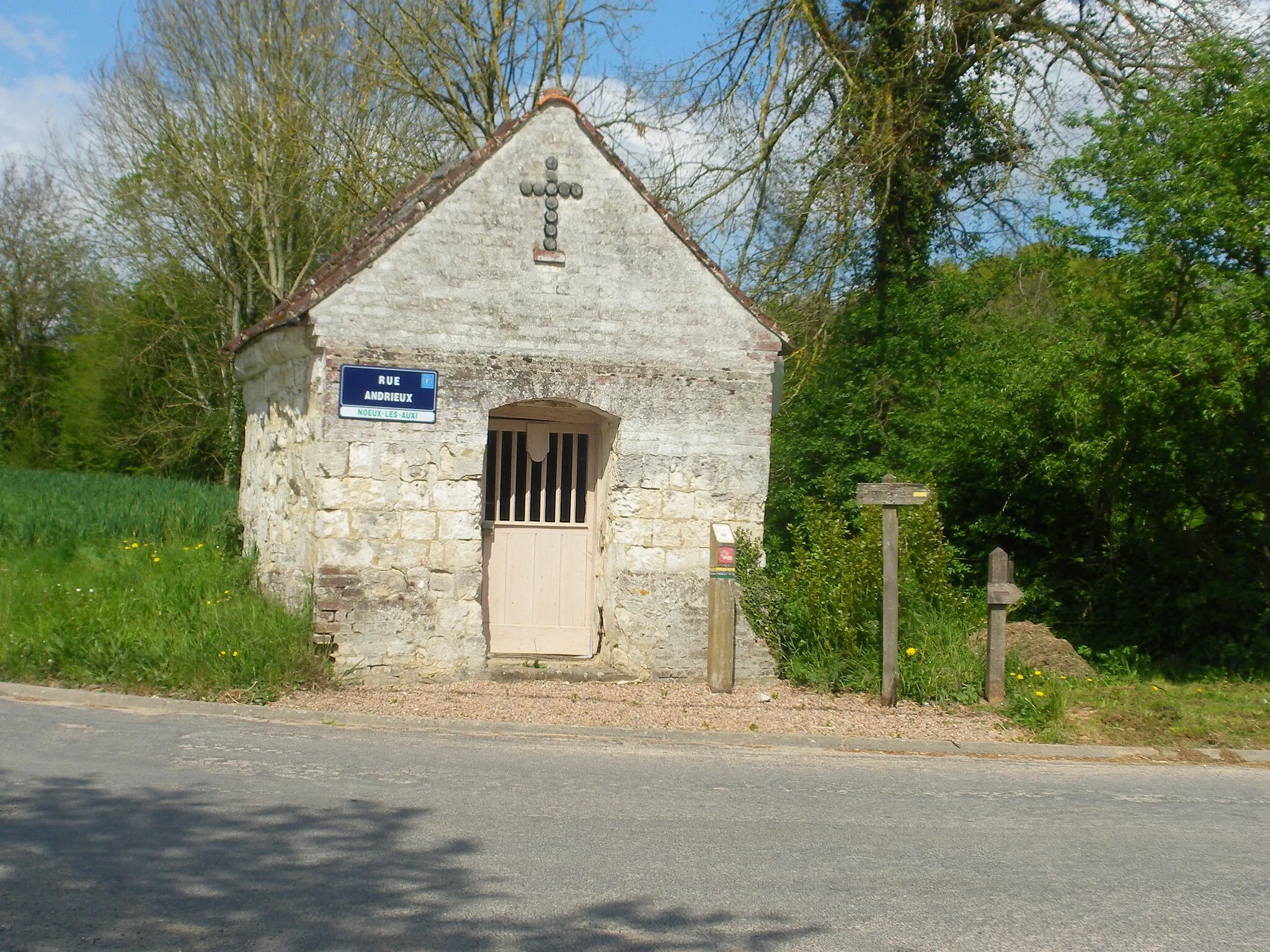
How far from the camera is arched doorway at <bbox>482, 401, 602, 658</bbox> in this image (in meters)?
11.0

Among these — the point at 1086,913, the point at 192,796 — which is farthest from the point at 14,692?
the point at 1086,913

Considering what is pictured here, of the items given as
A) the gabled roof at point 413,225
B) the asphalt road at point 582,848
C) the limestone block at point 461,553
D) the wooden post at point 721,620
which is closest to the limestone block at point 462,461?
the limestone block at point 461,553

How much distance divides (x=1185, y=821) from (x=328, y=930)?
4.79 metres

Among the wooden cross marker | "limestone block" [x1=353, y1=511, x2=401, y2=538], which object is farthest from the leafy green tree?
"limestone block" [x1=353, y1=511, x2=401, y2=538]

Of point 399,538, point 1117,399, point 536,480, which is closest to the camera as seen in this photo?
point 399,538

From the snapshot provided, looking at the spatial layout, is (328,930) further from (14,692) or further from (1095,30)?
(1095,30)

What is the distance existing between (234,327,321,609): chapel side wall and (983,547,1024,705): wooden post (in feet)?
18.9

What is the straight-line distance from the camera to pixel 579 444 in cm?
1133

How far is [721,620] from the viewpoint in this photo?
1025 centimetres

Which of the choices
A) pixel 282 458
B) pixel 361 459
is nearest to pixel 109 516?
pixel 282 458

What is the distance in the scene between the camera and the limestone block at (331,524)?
979cm

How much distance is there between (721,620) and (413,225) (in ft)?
14.3

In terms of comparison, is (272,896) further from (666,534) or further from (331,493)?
(666,534)

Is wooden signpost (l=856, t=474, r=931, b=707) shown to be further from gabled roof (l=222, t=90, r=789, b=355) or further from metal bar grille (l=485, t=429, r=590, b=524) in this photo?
metal bar grille (l=485, t=429, r=590, b=524)
